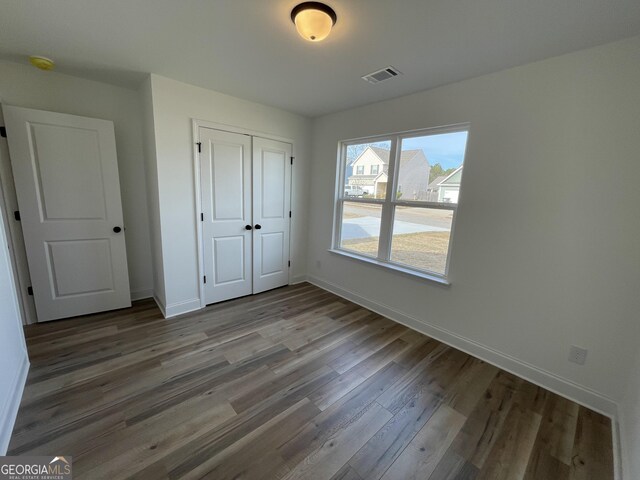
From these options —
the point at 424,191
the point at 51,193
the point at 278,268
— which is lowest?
the point at 278,268

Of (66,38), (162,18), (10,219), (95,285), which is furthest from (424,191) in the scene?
(10,219)

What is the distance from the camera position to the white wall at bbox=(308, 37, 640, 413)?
1.66m

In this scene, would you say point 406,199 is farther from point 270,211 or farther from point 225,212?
point 225,212

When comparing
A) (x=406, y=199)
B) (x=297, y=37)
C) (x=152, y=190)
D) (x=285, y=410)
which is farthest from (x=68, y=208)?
(x=406, y=199)

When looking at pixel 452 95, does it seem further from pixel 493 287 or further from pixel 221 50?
pixel 221 50

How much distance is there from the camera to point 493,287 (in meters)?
2.22

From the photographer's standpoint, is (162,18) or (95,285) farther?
(95,285)

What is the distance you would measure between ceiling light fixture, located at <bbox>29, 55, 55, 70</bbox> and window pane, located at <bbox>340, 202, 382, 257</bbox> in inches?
124

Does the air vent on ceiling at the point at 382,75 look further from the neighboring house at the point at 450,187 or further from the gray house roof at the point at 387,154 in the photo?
the neighboring house at the point at 450,187

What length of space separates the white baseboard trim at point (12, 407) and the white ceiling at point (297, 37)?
2315 mm

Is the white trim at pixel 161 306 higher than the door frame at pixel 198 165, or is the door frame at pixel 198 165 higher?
the door frame at pixel 198 165

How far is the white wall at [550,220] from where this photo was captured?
166 cm

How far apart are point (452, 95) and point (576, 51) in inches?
31.6
